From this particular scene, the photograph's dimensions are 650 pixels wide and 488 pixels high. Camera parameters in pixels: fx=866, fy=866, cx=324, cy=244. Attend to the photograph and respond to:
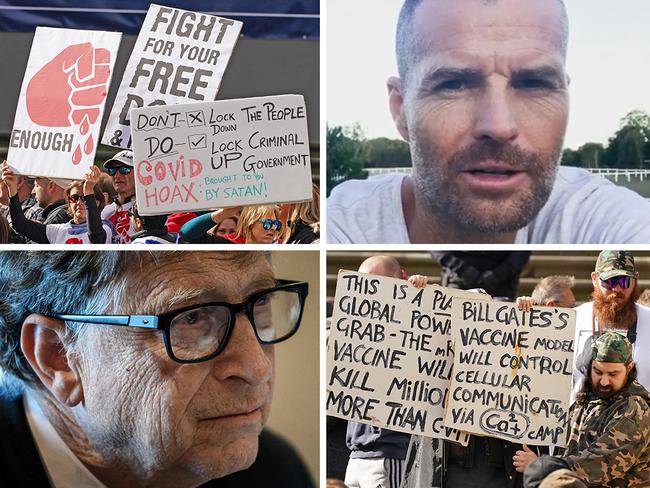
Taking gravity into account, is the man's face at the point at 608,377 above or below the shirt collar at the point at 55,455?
above

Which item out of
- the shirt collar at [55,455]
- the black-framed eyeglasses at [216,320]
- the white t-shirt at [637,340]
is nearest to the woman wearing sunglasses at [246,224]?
the black-framed eyeglasses at [216,320]

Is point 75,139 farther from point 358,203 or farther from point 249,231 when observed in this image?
point 358,203

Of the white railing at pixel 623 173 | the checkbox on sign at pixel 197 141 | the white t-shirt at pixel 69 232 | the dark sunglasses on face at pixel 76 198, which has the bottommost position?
the white t-shirt at pixel 69 232

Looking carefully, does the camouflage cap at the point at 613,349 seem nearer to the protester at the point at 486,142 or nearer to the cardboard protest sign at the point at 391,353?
the protester at the point at 486,142

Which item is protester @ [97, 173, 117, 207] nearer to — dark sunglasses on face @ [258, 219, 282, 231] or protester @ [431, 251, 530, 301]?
dark sunglasses on face @ [258, 219, 282, 231]

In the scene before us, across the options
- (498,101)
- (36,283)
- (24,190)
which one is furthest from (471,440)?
(24,190)

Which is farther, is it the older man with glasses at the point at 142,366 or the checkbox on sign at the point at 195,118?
the checkbox on sign at the point at 195,118

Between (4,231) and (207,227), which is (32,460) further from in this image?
(207,227)

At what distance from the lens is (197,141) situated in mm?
3422

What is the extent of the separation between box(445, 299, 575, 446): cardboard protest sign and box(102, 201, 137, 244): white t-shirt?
132 cm

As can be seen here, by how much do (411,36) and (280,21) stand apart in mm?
527

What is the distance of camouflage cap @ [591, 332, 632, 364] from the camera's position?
3.33 m

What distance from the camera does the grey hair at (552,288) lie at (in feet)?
11.1

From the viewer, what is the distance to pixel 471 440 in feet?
11.2
